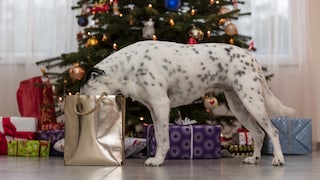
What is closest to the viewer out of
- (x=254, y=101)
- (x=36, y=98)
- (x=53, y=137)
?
(x=254, y=101)

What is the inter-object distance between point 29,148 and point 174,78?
3.94 ft

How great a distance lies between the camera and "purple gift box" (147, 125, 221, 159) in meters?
3.29

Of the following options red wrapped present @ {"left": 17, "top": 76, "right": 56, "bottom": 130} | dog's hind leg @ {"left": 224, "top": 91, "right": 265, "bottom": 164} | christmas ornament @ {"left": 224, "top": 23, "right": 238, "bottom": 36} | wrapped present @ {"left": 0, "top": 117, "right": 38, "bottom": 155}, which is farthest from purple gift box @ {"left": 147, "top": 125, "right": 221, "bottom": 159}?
red wrapped present @ {"left": 17, "top": 76, "right": 56, "bottom": 130}

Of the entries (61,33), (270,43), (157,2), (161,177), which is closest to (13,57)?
(61,33)

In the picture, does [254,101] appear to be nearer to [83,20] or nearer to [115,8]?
[115,8]

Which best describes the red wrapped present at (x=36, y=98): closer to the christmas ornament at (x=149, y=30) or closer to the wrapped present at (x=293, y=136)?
the christmas ornament at (x=149, y=30)

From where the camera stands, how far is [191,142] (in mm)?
3318

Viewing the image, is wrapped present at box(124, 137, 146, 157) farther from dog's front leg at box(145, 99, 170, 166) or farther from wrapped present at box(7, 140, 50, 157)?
dog's front leg at box(145, 99, 170, 166)

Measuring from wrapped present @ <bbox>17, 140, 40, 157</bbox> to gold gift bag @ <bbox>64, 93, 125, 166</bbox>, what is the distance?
940mm

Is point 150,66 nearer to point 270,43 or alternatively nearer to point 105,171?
point 105,171

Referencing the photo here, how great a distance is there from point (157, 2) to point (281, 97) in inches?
55.4

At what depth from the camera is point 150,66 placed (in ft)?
8.68

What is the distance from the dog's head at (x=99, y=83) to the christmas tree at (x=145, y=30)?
34.0 inches

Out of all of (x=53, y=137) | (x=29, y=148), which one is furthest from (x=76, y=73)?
(x=29, y=148)
